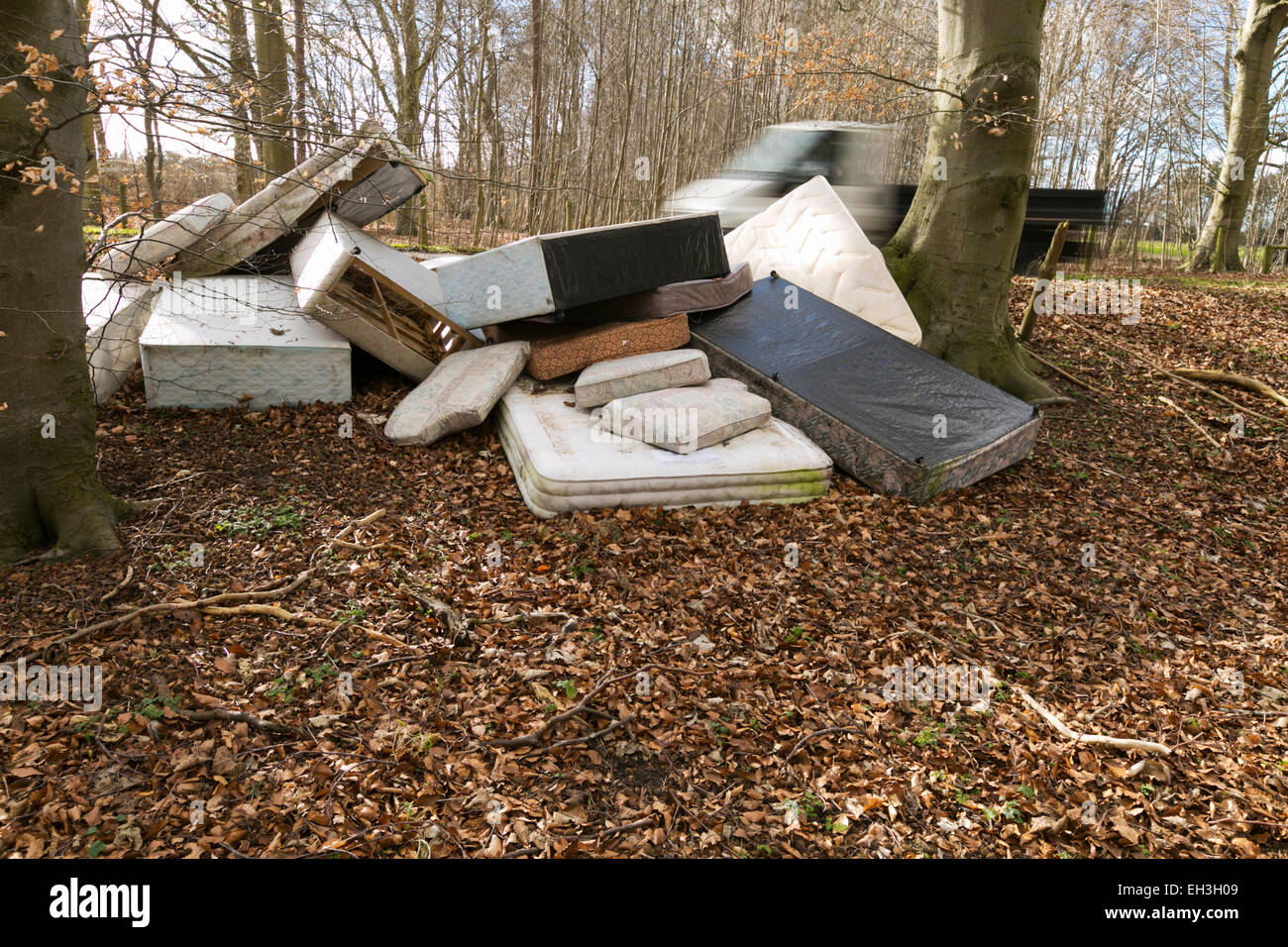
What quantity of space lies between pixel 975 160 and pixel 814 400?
8.82 ft

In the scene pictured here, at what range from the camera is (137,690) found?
3.00 meters

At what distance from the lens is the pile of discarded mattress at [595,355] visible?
483 centimetres

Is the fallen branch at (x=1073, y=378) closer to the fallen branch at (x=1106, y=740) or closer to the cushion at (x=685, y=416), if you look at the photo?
the cushion at (x=685, y=416)

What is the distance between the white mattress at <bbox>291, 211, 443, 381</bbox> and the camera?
213 inches

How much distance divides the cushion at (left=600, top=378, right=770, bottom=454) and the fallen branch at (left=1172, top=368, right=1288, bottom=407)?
4.54 m

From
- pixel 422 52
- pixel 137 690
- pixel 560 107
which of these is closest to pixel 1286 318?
pixel 560 107

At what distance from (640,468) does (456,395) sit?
1.39 meters

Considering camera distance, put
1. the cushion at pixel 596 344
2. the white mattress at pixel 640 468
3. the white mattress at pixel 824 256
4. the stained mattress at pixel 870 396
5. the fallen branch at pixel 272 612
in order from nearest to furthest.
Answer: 1. the fallen branch at pixel 272 612
2. the white mattress at pixel 640 468
3. the stained mattress at pixel 870 396
4. the cushion at pixel 596 344
5. the white mattress at pixel 824 256

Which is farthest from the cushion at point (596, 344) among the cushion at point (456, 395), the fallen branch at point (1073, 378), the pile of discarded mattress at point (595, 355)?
the fallen branch at point (1073, 378)

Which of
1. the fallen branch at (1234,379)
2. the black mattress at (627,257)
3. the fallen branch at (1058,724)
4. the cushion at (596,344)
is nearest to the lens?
the fallen branch at (1058,724)

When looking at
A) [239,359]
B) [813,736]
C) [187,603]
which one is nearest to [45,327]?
[187,603]

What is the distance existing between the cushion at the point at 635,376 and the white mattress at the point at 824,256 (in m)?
1.12

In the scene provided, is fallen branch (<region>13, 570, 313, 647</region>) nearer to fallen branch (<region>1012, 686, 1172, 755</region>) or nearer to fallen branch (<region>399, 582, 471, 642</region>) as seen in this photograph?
fallen branch (<region>399, 582, 471, 642</region>)
